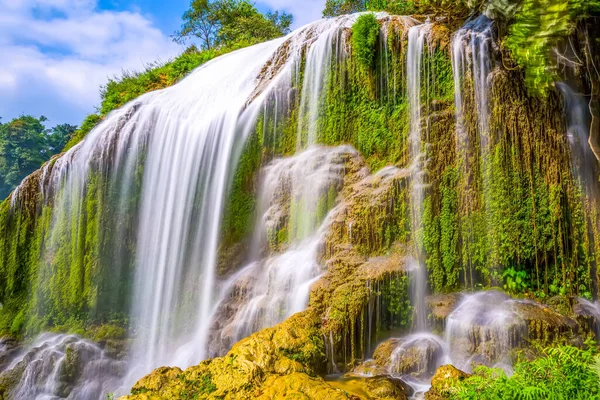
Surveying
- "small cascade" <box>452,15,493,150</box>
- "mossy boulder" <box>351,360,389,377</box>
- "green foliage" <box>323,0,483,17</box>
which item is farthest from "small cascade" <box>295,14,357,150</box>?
"mossy boulder" <box>351,360,389,377</box>

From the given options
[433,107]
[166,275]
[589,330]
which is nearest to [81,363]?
[166,275]

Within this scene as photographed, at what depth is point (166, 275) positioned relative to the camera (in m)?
9.02

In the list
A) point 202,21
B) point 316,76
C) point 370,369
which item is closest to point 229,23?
point 202,21

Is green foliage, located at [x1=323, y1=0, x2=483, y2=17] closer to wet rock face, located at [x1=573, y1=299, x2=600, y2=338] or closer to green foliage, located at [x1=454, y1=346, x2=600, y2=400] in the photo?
wet rock face, located at [x1=573, y1=299, x2=600, y2=338]

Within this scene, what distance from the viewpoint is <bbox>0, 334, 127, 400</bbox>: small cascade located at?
7652 millimetres

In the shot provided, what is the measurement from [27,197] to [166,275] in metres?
4.74

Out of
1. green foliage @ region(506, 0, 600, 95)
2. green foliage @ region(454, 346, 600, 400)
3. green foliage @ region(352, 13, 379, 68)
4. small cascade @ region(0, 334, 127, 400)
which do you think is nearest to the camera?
green foliage @ region(454, 346, 600, 400)

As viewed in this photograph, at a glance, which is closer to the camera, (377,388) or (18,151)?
(377,388)

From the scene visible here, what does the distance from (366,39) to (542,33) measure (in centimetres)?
314

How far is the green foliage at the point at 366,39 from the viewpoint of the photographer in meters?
8.09

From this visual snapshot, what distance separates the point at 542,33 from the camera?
6039 millimetres

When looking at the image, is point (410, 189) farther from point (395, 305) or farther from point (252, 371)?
point (252, 371)

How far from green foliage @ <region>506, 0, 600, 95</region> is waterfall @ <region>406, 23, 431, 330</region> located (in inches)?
64.1

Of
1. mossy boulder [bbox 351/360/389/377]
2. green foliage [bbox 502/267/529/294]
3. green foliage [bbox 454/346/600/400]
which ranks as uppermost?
green foliage [bbox 502/267/529/294]
